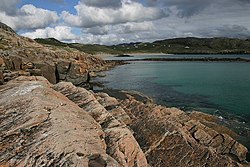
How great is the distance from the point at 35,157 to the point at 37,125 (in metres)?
2.30

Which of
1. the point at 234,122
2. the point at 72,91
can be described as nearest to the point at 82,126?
the point at 72,91

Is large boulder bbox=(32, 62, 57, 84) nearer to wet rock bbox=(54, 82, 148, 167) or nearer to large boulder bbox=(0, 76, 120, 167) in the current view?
wet rock bbox=(54, 82, 148, 167)

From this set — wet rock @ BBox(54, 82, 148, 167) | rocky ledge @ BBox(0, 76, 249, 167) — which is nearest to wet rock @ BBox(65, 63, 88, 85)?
rocky ledge @ BBox(0, 76, 249, 167)

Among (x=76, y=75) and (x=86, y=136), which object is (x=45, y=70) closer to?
(x=76, y=75)

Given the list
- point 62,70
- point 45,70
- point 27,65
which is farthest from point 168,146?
point 62,70

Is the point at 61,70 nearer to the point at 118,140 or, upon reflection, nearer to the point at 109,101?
the point at 109,101

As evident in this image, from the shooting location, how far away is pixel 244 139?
32.1 meters

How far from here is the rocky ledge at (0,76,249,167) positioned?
11648 millimetres

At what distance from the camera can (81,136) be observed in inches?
519

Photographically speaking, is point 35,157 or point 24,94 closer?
point 35,157

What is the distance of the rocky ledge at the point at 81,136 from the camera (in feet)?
38.2

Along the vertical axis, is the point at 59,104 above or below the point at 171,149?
above

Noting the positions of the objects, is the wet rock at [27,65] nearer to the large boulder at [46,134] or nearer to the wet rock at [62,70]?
the wet rock at [62,70]

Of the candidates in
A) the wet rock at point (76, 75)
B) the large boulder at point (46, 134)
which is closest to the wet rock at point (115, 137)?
the large boulder at point (46, 134)
